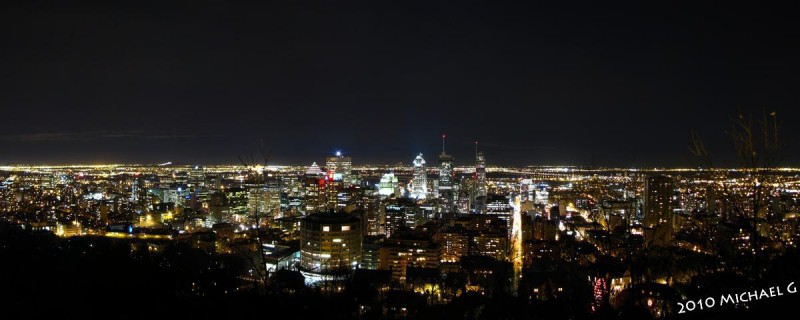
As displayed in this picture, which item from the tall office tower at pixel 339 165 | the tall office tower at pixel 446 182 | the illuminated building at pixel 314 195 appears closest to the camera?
the illuminated building at pixel 314 195

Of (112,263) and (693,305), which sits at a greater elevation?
(693,305)

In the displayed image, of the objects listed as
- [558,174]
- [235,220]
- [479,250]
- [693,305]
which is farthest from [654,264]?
[558,174]

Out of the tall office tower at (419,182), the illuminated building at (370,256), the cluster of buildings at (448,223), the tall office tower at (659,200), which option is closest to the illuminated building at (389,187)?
the cluster of buildings at (448,223)

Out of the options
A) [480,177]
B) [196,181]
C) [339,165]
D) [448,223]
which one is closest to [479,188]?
[480,177]

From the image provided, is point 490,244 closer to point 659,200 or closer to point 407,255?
point 407,255

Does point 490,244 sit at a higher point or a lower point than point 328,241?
lower

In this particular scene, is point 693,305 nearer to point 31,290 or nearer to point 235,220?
point 31,290

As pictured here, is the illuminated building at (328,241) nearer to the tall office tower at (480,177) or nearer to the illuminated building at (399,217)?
the illuminated building at (399,217)

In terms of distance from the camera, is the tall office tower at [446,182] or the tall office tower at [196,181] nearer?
the tall office tower at [446,182]
